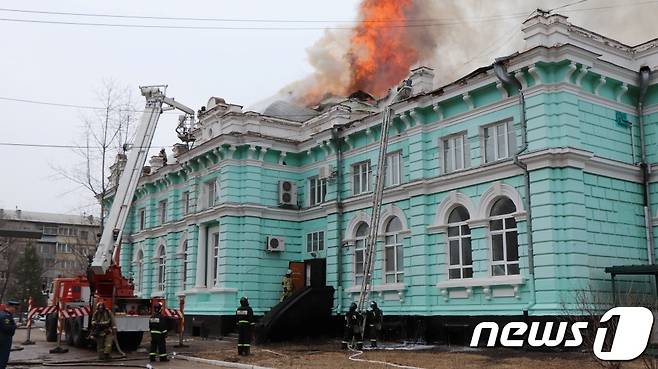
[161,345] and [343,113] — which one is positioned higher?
[343,113]

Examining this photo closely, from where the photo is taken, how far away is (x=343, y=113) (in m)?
26.6

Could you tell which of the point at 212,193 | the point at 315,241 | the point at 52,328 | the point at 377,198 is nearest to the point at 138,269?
the point at 52,328

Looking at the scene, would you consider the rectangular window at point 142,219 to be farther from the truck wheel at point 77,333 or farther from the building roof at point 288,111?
the truck wheel at point 77,333

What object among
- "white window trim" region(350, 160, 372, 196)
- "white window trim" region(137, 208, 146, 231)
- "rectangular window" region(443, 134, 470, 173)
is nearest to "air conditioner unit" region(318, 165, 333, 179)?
"white window trim" region(350, 160, 372, 196)

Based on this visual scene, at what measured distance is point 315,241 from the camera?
2762cm

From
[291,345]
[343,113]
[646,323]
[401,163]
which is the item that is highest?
[343,113]

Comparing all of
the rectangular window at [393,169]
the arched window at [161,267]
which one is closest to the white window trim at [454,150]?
the rectangular window at [393,169]

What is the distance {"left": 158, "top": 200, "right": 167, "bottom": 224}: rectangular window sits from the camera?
1399 inches

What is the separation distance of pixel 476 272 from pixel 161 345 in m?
9.29

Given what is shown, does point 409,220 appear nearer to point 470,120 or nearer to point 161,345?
point 470,120

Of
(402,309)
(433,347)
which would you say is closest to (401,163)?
(402,309)

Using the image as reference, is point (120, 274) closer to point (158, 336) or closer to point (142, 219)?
point (158, 336)

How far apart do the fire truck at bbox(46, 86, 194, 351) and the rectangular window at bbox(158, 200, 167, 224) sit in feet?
35.8

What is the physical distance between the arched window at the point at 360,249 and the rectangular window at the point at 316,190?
3.00 m
